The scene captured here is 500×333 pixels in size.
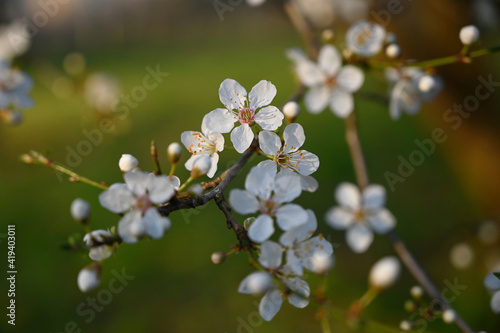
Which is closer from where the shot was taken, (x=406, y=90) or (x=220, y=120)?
(x=220, y=120)

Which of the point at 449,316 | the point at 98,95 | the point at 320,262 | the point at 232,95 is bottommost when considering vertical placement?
the point at 449,316

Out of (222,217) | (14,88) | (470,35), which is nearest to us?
(470,35)

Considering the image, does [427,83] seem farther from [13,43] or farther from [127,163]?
[13,43]

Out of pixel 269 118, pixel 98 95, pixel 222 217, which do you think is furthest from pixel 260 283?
pixel 222 217

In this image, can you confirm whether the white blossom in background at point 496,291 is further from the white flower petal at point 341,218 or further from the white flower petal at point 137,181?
the white flower petal at point 137,181

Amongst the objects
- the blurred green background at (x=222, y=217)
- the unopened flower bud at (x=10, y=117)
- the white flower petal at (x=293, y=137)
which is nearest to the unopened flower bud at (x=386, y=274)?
the white flower petal at (x=293, y=137)

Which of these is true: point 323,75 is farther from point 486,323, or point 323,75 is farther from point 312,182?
point 486,323
